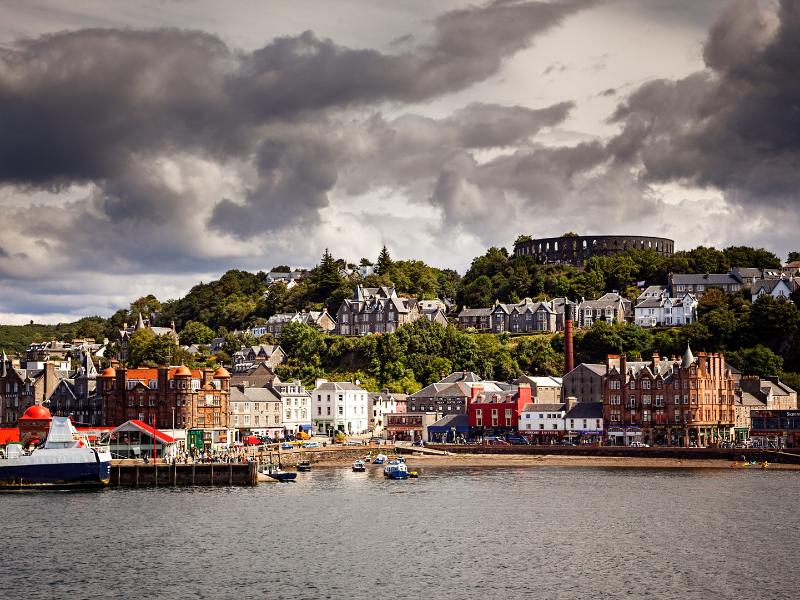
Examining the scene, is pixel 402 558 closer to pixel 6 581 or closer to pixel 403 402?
pixel 6 581

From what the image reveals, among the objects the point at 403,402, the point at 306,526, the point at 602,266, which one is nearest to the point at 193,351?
the point at 403,402

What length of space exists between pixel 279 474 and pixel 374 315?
78665 millimetres

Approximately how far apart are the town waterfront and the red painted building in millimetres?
39443

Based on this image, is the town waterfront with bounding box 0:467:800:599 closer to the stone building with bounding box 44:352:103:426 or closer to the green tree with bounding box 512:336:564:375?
the stone building with bounding box 44:352:103:426

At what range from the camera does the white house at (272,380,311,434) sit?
13825 centimetres

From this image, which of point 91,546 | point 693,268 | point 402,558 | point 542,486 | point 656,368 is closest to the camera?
point 402,558

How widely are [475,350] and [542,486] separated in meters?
67.7

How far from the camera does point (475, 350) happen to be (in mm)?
159000

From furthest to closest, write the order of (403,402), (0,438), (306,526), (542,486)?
(403,402) < (0,438) < (542,486) < (306,526)

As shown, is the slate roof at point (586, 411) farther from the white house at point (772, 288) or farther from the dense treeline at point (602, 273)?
the dense treeline at point (602, 273)

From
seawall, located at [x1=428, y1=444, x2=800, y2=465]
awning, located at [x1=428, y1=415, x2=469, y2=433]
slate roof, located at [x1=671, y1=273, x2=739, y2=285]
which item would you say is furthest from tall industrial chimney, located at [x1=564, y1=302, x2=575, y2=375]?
slate roof, located at [x1=671, y1=273, x2=739, y2=285]

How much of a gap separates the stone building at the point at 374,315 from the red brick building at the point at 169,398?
56265 millimetres

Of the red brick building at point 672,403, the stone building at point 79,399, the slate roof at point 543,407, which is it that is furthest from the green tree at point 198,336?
the red brick building at point 672,403

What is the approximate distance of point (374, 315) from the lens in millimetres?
177375
